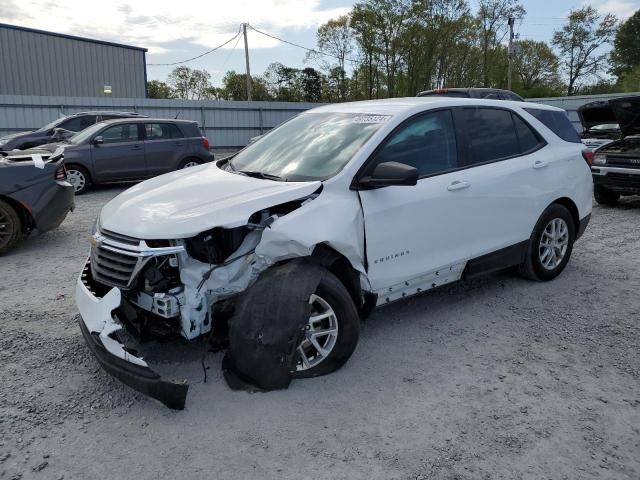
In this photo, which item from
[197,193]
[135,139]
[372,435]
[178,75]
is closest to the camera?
[372,435]

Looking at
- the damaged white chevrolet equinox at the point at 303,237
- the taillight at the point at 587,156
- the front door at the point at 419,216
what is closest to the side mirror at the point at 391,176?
the damaged white chevrolet equinox at the point at 303,237

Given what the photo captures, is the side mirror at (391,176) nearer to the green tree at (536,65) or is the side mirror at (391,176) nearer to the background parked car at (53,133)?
the background parked car at (53,133)

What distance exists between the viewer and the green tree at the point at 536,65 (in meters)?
53.3

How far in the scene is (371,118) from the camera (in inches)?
155

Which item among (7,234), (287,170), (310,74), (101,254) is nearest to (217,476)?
(101,254)

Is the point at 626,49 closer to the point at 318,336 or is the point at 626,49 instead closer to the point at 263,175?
the point at 263,175

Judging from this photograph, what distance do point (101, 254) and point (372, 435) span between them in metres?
1.95

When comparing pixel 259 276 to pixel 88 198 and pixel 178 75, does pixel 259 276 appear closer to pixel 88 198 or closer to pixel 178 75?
pixel 88 198

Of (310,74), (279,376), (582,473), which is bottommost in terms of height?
(582,473)

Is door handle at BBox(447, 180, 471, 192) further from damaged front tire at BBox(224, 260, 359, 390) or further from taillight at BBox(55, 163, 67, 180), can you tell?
taillight at BBox(55, 163, 67, 180)

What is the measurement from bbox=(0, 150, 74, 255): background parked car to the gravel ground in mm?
1948

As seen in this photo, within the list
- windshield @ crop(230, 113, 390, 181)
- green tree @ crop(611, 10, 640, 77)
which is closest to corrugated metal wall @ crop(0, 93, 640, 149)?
windshield @ crop(230, 113, 390, 181)

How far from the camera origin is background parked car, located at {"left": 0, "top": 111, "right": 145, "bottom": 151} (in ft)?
41.7

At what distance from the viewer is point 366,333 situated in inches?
158
